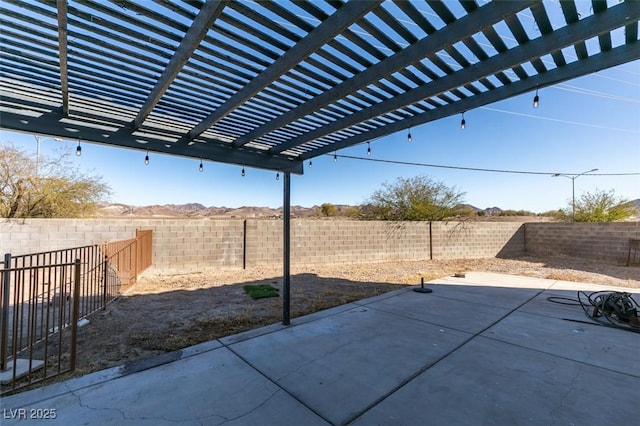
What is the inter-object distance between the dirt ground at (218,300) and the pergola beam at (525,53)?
327 centimetres

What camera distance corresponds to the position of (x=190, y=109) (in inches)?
112

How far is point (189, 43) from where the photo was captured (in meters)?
1.78

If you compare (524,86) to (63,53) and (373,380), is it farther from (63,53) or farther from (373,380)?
(63,53)

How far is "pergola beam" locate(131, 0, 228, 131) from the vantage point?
155 centimetres

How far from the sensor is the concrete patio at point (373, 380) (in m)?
1.97

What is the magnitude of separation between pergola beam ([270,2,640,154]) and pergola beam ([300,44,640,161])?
362 mm

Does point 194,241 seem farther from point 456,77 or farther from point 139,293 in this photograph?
point 456,77

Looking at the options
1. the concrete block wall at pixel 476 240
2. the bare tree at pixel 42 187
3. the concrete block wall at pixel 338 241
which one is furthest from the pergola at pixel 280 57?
the concrete block wall at pixel 476 240

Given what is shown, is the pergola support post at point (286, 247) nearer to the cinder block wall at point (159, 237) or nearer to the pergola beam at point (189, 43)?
the pergola beam at point (189, 43)

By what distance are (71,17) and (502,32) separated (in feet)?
9.00

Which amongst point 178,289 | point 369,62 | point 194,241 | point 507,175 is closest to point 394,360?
point 369,62

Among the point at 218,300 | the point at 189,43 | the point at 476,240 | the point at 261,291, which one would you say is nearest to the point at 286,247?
the point at 218,300

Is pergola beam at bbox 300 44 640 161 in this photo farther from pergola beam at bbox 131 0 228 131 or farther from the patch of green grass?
the patch of green grass

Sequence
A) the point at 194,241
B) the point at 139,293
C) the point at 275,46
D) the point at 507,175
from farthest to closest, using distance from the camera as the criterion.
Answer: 1. the point at 507,175
2. the point at 194,241
3. the point at 139,293
4. the point at 275,46
